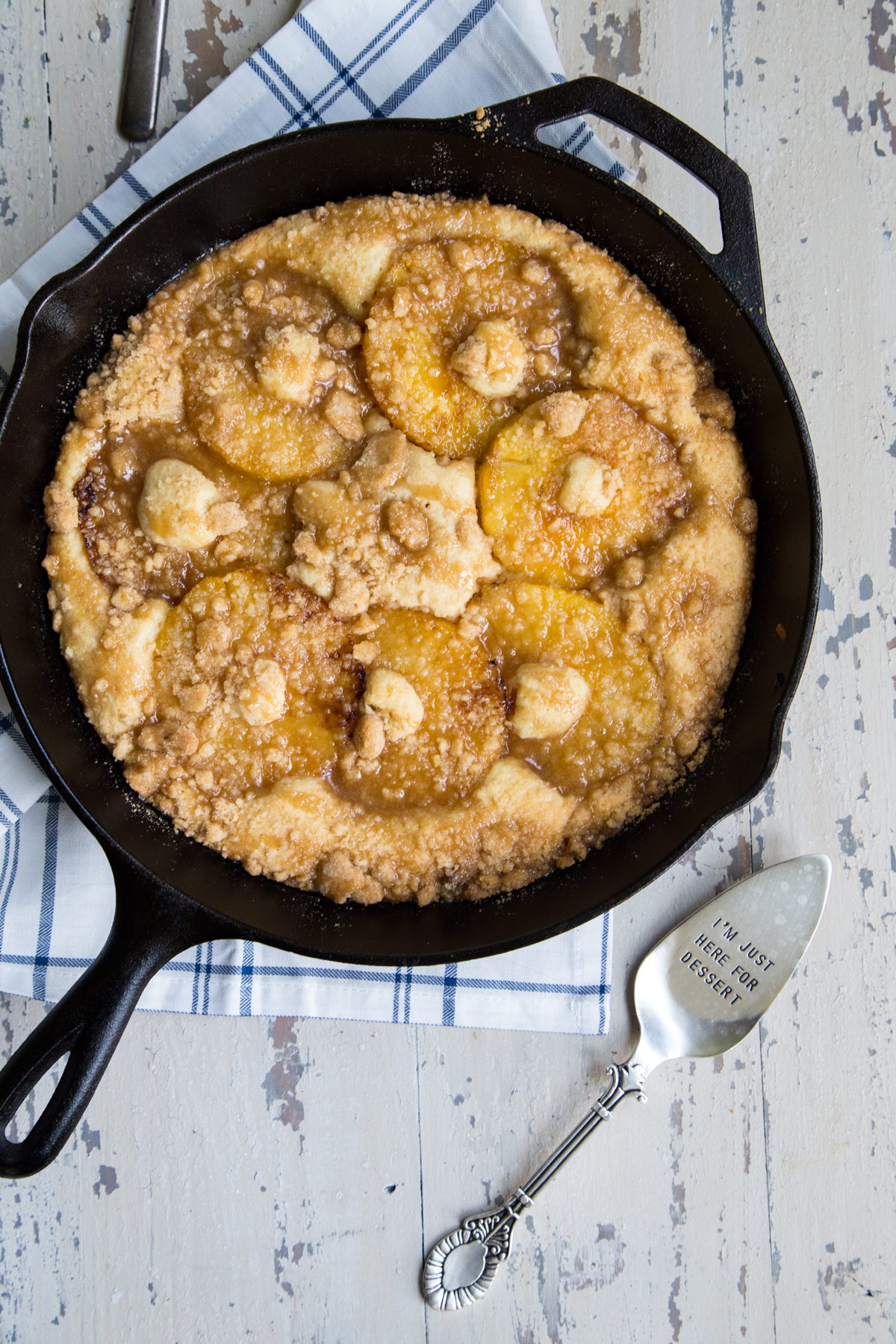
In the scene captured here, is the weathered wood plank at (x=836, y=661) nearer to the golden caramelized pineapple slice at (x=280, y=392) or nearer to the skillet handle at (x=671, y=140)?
the skillet handle at (x=671, y=140)

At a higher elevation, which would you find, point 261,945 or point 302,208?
point 302,208

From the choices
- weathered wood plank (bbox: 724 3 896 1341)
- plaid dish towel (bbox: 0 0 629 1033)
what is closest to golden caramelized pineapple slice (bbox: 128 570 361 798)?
plaid dish towel (bbox: 0 0 629 1033)

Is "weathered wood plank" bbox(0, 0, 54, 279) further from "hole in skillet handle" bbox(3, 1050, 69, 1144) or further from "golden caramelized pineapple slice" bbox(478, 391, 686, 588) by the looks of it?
"hole in skillet handle" bbox(3, 1050, 69, 1144)

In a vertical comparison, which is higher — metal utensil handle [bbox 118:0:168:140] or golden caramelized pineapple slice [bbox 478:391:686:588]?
metal utensil handle [bbox 118:0:168:140]

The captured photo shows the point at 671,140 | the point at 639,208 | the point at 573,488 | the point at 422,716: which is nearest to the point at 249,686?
the point at 422,716

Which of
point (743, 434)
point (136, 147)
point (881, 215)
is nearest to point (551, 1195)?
point (743, 434)

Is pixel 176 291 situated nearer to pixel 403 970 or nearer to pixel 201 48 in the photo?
pixel 201 48

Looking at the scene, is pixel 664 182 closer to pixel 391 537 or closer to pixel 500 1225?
pixel 391 537
